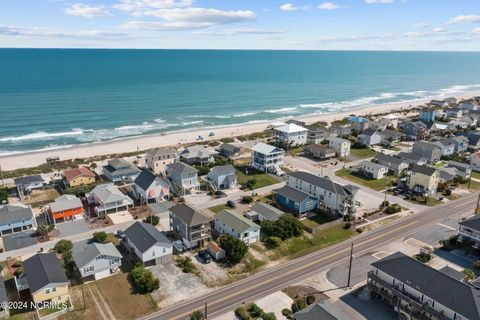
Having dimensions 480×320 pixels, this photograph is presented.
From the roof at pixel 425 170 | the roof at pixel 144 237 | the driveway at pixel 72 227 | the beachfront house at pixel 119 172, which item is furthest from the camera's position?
the beachfront house at pixel 119 172

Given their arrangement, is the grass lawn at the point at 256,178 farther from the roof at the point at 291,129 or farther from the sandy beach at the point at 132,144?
the sandy beach at the point at 132,144

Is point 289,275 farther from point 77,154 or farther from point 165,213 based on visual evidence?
point 77,154

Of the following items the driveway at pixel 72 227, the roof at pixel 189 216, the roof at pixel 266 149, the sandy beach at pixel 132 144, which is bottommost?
the driveway at pixel 72 227

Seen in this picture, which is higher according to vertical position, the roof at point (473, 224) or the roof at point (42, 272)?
the roof at point (473, 224)

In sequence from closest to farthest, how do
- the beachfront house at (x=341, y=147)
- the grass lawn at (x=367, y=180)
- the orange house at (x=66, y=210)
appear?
1. the orange house at (x=66, y=210)
2. the grass lawn at (x=367, y=180)
3. the beachfront house at (x=341, y=147)

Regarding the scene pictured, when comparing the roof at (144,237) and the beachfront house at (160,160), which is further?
the beachfront house at (160,160)

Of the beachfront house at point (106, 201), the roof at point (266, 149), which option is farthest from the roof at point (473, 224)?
the beachfront house at point (106, 201)

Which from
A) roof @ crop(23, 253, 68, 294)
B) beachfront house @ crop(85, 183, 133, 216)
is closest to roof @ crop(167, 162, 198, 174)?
beachfront house @ crop(85, 183, 133, 216)

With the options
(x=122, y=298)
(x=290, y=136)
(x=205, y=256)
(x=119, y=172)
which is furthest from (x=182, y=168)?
(x=290, y=136)
